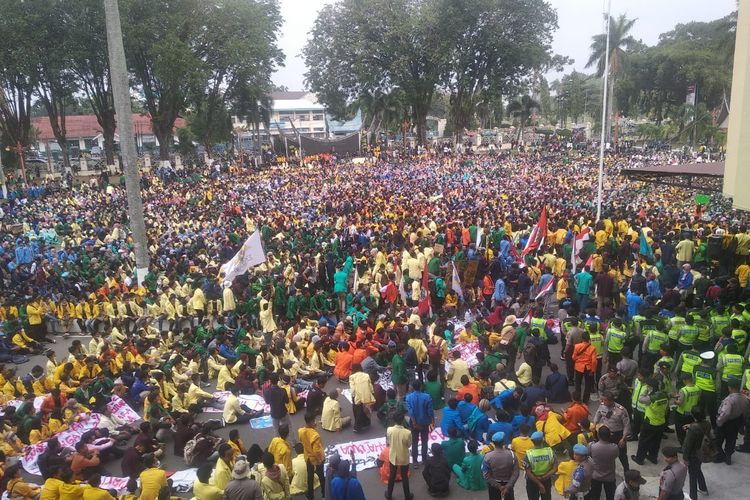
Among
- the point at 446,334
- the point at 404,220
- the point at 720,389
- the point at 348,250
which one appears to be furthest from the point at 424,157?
the point at 720,389

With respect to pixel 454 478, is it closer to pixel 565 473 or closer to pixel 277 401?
pixel 565 473

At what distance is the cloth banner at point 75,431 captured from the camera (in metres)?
7.40

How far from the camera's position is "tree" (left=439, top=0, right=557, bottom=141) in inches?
1556

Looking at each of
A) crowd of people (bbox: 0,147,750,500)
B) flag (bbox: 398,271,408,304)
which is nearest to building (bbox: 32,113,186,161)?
crowd of people (bbox: 0,147,750,500)

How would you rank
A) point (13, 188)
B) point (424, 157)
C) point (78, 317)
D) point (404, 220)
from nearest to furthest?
point (78, 317) < point (404, 220) < point (13, 188) < point (424, 157)

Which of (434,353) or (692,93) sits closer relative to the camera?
(434,353)

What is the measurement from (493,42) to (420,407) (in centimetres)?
3856

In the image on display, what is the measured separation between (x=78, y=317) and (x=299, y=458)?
9.31m

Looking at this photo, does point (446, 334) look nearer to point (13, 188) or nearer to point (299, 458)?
point (299, 458)

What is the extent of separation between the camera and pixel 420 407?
6.75 m

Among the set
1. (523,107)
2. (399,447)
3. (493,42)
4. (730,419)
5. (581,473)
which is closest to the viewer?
(581,473)

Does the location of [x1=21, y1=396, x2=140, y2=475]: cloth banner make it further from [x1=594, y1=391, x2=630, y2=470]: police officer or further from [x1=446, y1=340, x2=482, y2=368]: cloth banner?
[x1=594, y1=391, x2=630, y2=470]: police officer

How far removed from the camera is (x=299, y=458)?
6375 mm

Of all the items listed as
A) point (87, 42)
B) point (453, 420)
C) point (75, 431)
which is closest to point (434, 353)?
point (453, 420)
